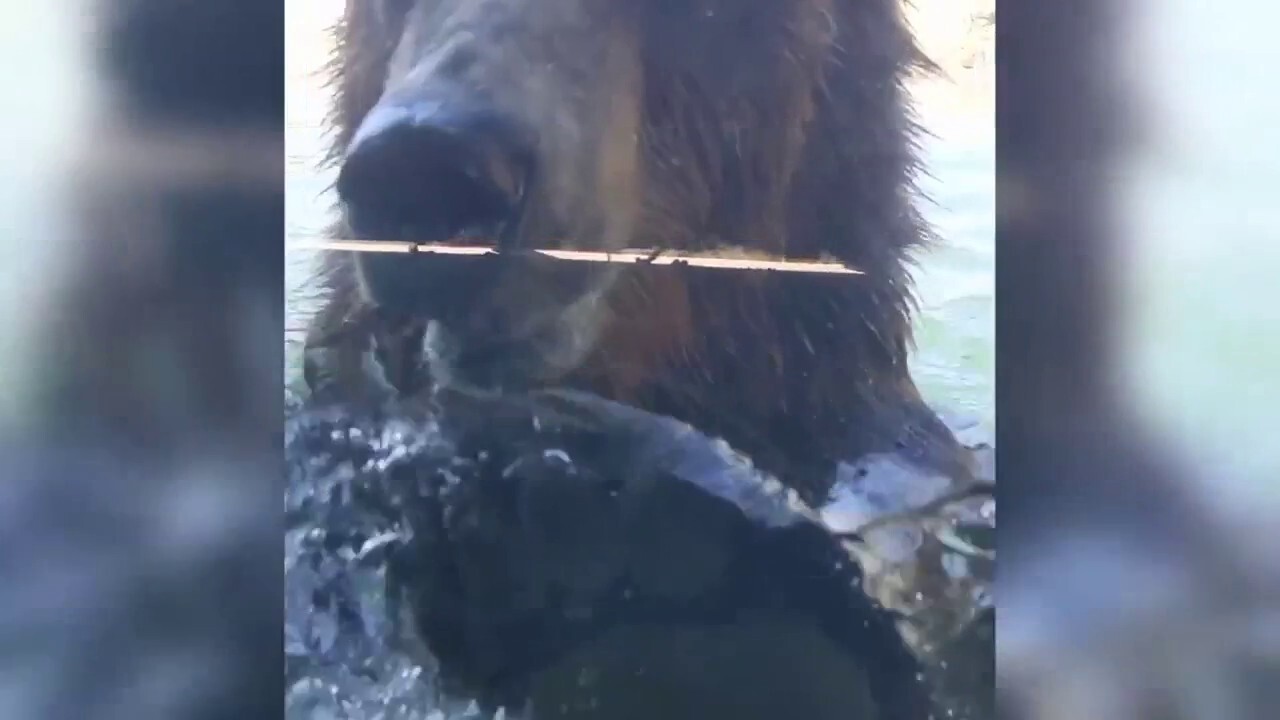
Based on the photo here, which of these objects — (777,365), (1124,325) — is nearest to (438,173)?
(777,365)

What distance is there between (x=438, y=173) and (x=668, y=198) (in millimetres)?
198

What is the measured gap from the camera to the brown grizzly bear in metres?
0.91

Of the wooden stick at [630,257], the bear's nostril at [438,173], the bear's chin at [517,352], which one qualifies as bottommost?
the bear's chin at [517,352]

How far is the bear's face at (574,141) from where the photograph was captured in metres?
0.92

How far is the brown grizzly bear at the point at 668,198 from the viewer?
35.7 inches

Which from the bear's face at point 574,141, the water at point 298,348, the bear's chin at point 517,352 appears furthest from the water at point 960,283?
the bear's chin at point 517,352

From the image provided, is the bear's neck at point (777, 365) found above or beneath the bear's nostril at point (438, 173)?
beneath

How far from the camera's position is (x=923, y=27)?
0.90 m

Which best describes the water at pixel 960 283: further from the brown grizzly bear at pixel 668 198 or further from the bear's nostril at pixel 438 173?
the bear's nostril at pixel 438 173

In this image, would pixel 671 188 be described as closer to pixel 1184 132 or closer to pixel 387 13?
pixel 387 13

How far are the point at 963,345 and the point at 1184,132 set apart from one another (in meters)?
0.26

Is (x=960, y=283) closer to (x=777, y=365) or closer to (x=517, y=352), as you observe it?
(x=777, y=365)

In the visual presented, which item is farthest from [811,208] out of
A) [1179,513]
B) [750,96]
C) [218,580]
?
[218,580]

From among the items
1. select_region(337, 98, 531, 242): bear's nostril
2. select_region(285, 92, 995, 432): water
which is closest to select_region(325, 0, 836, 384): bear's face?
select_region(337, 98, 531, 242): bear's nostril
